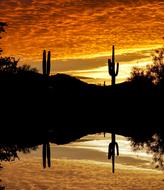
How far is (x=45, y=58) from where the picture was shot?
4681 cm

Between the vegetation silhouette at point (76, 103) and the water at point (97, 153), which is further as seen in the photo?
the vegetation silhouette at point (76, 103)

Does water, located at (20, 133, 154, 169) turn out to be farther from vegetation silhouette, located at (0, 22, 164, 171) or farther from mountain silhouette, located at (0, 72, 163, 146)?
mountain silhouette, located at (0, 72, 163, 146)

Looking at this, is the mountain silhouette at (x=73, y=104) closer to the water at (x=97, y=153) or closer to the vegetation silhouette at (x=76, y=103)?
the vegetation silhouette at (x=76, y=103)

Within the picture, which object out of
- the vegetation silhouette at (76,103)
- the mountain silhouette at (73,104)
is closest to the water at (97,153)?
the vegetation silhouette at (76,103)

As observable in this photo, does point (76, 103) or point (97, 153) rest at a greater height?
point (76, 103)

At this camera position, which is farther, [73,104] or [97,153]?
[73,104]

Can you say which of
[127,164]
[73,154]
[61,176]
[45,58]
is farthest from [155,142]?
[45,58]

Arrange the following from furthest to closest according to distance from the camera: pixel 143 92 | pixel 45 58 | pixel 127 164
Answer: pixel 143 92 < pixel 45 58 < pixel 127 164

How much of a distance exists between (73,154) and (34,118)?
25089 mm

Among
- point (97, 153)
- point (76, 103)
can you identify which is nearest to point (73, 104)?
point (76, 103)

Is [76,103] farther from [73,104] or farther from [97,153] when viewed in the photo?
[97,153]

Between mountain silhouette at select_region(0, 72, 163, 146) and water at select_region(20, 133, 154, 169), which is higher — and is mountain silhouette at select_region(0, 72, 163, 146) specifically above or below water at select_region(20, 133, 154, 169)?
above

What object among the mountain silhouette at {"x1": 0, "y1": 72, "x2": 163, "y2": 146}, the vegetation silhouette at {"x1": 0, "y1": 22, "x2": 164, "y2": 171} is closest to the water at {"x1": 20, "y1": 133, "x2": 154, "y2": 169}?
the vegetation silhouette at {"x1": 0, "y1": 22, "x2": 164, "y2": 171}

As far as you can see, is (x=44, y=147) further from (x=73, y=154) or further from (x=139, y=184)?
(x=139, y=184)
